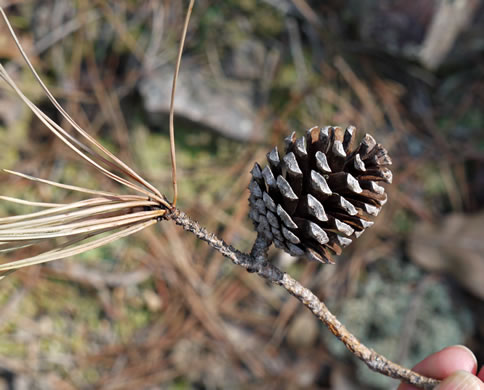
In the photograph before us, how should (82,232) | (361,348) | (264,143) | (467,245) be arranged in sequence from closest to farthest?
1. (82,232)
2. (361,348)
3. (467,245)
4. (264,143)

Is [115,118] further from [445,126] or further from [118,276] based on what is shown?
[445,126]

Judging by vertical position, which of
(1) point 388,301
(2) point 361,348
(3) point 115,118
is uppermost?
(3) point 115,118

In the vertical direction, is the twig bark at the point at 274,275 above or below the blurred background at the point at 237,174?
below

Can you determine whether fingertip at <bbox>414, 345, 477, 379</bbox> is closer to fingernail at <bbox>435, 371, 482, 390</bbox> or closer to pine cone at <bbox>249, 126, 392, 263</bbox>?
fingernail at <bbox>435, 371, 482, 390</bbox>

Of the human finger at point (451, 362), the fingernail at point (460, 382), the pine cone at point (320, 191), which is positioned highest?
the pine cone at point (320, 191)

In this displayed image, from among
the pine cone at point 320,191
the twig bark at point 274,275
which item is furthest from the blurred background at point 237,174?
the pine cone at point 320,191

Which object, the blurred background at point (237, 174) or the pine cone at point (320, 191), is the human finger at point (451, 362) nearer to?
the pine cone at point (320, 191)

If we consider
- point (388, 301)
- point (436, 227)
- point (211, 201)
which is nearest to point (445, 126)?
point (436, 227)

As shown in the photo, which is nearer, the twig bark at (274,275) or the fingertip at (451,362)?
the twig bark at (274,275)
